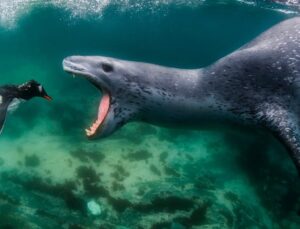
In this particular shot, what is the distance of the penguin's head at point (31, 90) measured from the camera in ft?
18.6

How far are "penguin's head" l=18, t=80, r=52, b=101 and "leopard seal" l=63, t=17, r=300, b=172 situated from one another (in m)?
1.33

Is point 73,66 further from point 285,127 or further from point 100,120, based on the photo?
point 285,127

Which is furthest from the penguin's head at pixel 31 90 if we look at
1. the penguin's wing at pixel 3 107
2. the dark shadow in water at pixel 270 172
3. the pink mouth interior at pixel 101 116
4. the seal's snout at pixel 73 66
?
the dark shadow in water at pixel 270 172

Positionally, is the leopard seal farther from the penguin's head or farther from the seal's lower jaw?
the penguin's head

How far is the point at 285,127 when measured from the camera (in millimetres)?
4855

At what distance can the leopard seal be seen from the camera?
4.71 metres

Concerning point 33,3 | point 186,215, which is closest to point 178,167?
point 186,215

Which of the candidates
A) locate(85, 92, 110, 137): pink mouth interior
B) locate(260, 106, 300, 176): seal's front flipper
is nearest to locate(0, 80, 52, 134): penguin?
locate(85, 92, 110, 137): pink mouth interior

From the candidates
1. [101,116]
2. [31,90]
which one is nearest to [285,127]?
[101,116]

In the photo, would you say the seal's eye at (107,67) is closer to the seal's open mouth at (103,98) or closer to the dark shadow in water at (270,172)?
the seal's open mouth at (103,98)

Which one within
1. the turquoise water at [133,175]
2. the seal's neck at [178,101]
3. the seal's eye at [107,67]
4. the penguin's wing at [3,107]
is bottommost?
the turquoise water at [133,175]

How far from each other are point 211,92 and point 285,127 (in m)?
1.12

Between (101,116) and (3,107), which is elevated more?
(101,116)

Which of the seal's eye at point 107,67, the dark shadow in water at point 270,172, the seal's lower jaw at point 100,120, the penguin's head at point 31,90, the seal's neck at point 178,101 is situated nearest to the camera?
the seal's lower jaw at point 100,120
